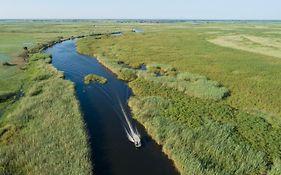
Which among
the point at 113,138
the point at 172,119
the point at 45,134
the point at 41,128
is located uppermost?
the point at 45,134

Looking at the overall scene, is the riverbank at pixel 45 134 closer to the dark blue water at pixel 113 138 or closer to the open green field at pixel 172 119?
the open green field at pixel 172 119

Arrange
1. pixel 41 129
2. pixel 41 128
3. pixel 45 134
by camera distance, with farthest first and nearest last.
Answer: pixel 41 128 < pixel 41 129 < pixel 45 134

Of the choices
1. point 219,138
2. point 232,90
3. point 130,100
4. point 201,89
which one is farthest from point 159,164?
point 232,90

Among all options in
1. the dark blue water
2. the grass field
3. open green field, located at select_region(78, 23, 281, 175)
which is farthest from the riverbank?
open green field, located at select_region(78, 23, 281, 175)

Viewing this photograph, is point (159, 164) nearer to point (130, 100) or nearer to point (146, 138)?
point (146, 138)

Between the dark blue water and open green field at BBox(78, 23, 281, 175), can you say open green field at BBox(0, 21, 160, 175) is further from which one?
open green field at BBox(78, 23, 281, 175)

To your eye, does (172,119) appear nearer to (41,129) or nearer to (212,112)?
(212,112)

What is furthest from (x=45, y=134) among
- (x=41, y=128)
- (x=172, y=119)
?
(x=172, y=119)
